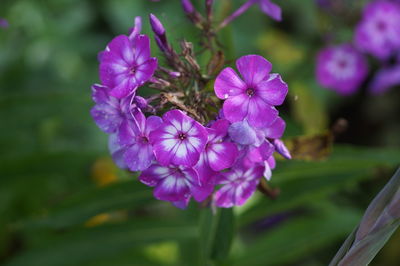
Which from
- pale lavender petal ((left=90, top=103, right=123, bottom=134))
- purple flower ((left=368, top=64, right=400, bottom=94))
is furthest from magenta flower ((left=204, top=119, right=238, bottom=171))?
purple flower ((left=368, top=64, right=400, bottom=94))

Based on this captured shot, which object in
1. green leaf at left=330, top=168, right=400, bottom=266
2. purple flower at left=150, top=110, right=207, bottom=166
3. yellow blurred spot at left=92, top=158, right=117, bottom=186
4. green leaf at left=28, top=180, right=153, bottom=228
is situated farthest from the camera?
yellow blurred spot at left=92, top=158, right=117, bottom=186

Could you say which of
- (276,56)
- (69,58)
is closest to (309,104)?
(276,56)

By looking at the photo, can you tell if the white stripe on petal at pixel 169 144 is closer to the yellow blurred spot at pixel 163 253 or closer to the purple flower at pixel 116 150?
the purple flower at pixel 116 150

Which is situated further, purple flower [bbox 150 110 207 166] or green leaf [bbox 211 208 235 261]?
green leaf [bbox 211 208 235 261]

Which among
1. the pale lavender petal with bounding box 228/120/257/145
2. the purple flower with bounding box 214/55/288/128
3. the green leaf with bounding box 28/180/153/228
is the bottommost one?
the green leaf with bounding box 28/180/153/228

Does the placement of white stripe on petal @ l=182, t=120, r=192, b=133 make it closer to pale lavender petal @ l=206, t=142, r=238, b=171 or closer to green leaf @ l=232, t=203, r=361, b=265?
pale lavender petal @ l=206, t=142, r=238, b=171

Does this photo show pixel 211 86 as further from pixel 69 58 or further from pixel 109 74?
pixel 69 58

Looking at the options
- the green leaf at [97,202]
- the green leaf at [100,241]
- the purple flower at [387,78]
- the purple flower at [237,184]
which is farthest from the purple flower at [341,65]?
the purple flower at [237,184]
